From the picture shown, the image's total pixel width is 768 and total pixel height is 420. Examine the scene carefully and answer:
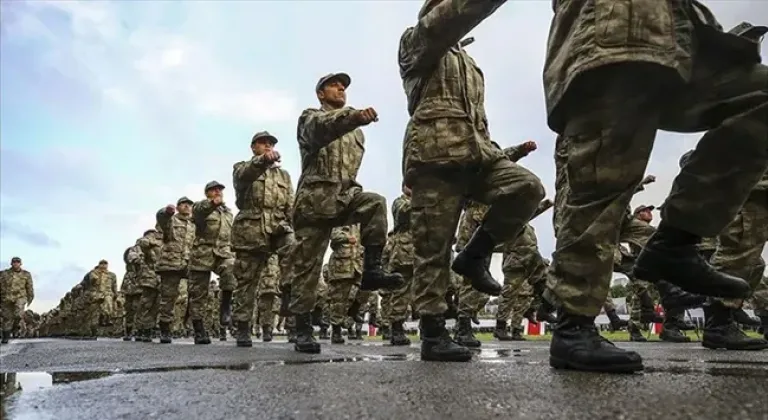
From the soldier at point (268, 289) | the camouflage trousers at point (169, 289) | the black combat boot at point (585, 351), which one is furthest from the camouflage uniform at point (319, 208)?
the soldier at point (268, 289)

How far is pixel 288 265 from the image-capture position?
6402 mm

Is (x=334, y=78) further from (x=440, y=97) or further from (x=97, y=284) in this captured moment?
(x=97, y=284)

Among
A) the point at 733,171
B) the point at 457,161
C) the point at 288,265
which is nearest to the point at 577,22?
the point at 733,171

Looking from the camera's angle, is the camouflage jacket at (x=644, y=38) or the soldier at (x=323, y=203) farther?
the soldier at (x=323, y=203)

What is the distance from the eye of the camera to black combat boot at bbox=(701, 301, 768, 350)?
5.25 meters

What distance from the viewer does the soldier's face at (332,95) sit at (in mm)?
6559

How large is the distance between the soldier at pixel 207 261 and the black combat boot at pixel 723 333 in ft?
21.8

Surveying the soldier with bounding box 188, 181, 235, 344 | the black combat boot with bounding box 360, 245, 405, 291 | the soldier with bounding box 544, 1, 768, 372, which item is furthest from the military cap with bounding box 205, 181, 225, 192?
the soldier with bounding box 544, 1, 768, 372

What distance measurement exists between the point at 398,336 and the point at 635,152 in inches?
276

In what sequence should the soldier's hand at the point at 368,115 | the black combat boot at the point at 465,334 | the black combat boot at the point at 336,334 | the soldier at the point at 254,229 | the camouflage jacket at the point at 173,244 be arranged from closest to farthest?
1. the soldier's hand at the point at 368,115
2. the black combat boot at the point at 465,334
3. the soldier at the point at 254,229
4. the black combat boot at the point at 336,334
5. the camouflage jacket at the point at 173,244

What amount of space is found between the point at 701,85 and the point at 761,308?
6151mm

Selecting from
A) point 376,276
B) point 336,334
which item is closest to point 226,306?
point 336,334

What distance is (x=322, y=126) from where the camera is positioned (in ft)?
18.6

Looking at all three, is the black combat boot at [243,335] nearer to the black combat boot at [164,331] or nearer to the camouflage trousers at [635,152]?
the black combat boot at [164,331]
